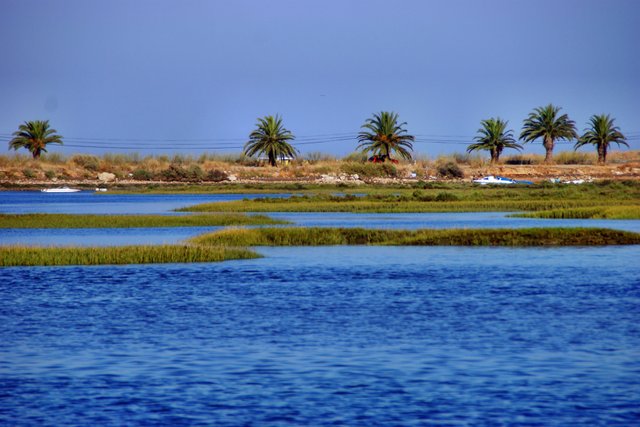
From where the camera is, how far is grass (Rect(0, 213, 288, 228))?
219 ft

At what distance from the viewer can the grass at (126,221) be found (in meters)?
66.8

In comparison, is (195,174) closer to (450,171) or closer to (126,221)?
(450,171)

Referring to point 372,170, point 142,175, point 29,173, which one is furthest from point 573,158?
point 29,173

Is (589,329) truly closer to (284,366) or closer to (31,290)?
(284,366)

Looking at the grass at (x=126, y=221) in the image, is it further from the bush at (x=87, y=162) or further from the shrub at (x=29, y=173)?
the bush at (x=87, y=162)

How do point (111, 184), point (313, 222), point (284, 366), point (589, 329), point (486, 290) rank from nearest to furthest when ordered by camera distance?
point (284, 366) → point (589, 329) → point (486, 290) → point (313, 222) → point (111, 184)

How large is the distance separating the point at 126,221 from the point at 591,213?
110 ft

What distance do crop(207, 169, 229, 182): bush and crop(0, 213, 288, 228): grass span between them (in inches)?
3600

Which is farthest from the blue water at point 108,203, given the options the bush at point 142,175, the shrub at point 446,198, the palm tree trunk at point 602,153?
the palm tree trunk at point 602,153

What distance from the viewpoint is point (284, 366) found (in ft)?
74.7

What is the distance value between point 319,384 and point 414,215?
59.5 meters

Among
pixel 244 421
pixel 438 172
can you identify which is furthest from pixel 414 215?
pixel 438 172

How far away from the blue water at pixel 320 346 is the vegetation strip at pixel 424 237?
900 centimetres

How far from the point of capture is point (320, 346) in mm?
25094
